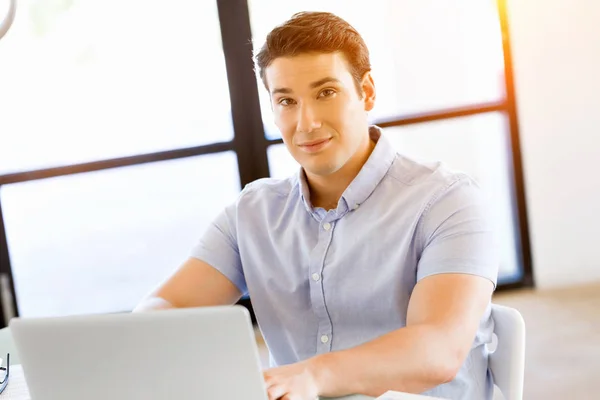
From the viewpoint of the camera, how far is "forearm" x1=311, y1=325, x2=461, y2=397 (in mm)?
1252

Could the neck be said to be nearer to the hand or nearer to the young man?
the young man

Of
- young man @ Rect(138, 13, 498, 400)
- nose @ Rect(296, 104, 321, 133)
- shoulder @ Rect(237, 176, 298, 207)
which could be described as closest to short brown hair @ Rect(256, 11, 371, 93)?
young man @ Rect(138, 13, 498, 400)

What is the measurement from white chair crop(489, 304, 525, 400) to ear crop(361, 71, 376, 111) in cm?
58

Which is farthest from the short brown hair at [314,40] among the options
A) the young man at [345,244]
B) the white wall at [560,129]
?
the white wall at [560,129]

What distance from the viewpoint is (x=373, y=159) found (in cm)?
167

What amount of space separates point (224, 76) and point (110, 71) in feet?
1.92

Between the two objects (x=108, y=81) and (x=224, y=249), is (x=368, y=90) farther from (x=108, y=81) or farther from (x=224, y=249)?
(x=108, y=81)

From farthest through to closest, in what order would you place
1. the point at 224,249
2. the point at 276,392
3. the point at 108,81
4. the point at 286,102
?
the point at 108,81 → the point at 224,249 → the point at 286,102 → the point at 276,392

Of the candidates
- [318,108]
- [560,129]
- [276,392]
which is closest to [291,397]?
[276,392]

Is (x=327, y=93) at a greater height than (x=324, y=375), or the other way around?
(x=327, y=93)

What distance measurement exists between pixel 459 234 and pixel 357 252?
0.23 m

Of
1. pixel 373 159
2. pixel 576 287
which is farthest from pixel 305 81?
pixel 576 287

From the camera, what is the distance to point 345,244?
162 centimetres

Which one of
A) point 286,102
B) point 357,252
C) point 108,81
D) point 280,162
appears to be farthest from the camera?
point 280,162
